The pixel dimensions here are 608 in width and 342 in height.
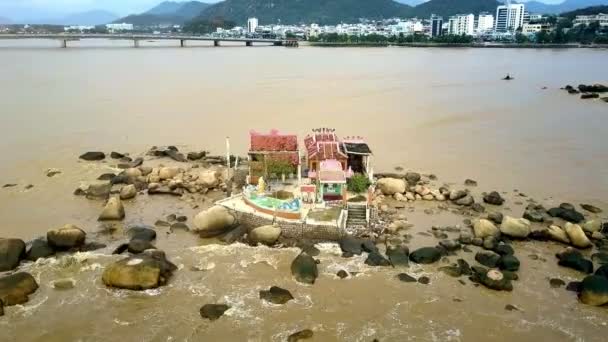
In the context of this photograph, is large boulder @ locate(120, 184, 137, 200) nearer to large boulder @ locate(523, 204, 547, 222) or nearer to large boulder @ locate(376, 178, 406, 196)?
large boulder @ locate(376, 178, 406, 196)

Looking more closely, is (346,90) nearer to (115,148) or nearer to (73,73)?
(115,148)

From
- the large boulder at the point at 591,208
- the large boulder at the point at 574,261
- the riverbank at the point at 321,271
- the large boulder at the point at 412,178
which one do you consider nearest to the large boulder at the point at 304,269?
the riverbank at the point at 321,271

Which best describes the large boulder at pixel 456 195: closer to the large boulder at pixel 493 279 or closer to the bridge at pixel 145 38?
the large boulder at pixel 493 279

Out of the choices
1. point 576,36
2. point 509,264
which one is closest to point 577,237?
point 509,264

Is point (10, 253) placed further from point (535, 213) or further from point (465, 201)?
point (535, 213)

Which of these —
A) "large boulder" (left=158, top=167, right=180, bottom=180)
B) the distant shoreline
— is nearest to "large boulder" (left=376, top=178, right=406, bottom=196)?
"large boulder" (left=158, top=167, right=180, bottom=180)

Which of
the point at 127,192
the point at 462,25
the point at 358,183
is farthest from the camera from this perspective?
the point at 462,25
